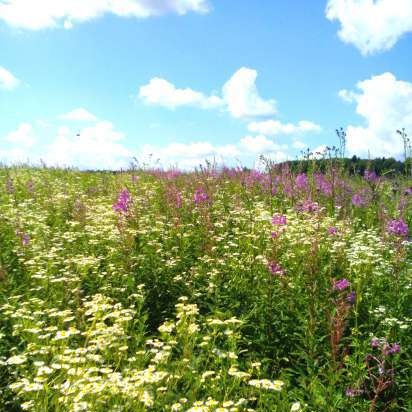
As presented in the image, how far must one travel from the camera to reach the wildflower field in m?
3.50

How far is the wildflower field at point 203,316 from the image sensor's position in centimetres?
350

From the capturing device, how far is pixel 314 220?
7.46 metres

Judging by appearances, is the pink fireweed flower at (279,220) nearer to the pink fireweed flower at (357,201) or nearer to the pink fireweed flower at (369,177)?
the pink fireweed flower at (357,201)

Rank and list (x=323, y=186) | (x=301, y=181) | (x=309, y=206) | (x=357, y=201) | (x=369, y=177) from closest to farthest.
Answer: (x=309, y=206) → (x=357, y=201) → (x=323, y=186) → (x=301, y=181) → (x=369, y=177)

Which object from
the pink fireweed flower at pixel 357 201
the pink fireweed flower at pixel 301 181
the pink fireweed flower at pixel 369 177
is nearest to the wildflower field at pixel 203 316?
the pink fireweed flower at pixel 357 201

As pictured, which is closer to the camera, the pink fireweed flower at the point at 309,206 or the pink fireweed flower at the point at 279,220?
the pink fireweed flower at the point at 279,220

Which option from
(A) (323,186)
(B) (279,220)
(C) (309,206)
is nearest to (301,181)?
(A) (323,186)

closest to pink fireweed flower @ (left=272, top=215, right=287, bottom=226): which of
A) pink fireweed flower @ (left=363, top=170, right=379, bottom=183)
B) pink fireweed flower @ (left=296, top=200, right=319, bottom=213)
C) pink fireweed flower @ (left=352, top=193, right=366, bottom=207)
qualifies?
pink fireweed flower @ (left=296, top=200, right=319, bottom=213)

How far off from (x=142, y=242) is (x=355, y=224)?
420 cm

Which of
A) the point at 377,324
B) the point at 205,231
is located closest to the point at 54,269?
the point at 205,231

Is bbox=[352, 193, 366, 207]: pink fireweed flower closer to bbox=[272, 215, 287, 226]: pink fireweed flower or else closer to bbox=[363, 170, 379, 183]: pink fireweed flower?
bbox=[363, 170, 379, 183]: pink fireweed flower

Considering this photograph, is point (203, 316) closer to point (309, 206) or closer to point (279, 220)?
point (279, 220)

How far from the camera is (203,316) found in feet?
16.0

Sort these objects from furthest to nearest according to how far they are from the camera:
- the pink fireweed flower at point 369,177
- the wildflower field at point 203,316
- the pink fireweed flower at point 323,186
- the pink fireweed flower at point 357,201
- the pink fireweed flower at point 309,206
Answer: the pink fireweed flower at point 369,177, the pink fireweed flower at point 323,186, the pink fireweed flower at point 357,201, the pink fireweed flower at point 309,206, the wildflower field at point 203,316
